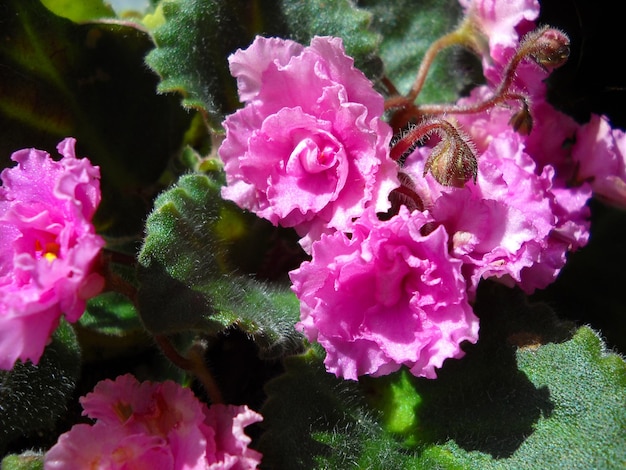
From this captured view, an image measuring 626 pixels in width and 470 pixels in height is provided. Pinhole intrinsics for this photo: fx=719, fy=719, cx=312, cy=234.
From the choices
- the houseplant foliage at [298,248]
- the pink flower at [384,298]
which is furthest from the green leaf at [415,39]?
the pink flower at [384,298]

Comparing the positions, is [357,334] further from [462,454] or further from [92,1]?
[92,1]

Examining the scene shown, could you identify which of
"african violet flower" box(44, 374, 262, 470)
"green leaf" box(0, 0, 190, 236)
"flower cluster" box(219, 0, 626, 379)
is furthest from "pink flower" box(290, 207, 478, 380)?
"green leaf" box(0, 0, 190, 236)

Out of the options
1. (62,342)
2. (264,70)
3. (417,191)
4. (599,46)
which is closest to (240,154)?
(264,70)

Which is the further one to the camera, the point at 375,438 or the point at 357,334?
the point at 375,438

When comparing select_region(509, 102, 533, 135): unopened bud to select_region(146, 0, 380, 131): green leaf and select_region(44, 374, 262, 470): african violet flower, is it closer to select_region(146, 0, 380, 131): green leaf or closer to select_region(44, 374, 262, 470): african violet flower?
select_region(146, 0, 380, 131): green leaf

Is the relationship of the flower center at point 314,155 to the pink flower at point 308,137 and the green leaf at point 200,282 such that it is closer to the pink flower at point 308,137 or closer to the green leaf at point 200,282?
the pink flower at point 308,137

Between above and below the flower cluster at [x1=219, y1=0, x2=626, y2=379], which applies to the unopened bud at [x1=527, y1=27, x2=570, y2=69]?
above
